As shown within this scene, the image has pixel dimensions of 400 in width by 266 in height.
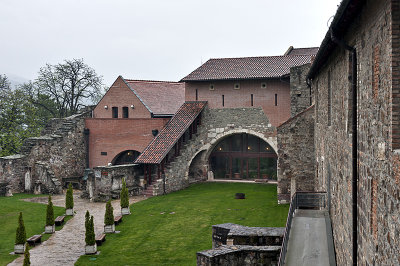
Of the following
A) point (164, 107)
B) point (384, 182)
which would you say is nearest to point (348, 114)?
point (384, 182)

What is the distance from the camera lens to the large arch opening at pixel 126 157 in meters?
37.1

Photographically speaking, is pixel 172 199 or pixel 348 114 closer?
pixel 348 114

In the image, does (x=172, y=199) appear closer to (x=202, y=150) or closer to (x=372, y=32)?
(x=202, y=150)

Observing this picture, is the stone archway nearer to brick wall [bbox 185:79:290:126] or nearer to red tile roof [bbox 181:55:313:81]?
brick wall [bbox 185:79:290:126]

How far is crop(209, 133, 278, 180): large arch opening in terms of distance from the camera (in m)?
34.4

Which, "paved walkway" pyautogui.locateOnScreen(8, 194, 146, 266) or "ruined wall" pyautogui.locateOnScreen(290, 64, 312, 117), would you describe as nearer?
"paved walkway" pyautogui.locateOnScreen(8, 194, 146, 266)

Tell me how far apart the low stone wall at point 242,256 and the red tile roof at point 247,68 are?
20637 millimetres

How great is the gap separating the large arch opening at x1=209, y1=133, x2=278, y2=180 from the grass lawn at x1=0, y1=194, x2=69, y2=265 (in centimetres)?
1300

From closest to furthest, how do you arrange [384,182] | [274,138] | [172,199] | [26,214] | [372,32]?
1. [384,182]
2. [372,32]
3. [26,214]
4. [172,199]
5. [274,138]

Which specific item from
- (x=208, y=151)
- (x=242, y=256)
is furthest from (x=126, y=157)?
(x=242, y=256)

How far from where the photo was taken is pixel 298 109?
29.2m

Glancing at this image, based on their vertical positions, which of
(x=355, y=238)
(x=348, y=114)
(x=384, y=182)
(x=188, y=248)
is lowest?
(x=188, y=248)

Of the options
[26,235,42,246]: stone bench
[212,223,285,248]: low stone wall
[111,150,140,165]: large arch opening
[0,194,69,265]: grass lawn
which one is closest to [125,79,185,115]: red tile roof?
[111,150,140,165]: large arch opening

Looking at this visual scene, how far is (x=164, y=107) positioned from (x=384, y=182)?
1298 inches
